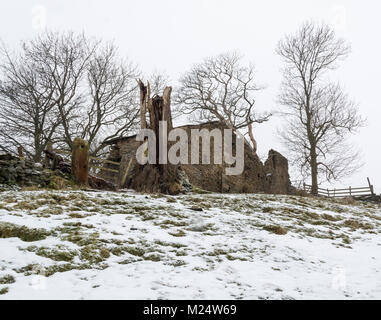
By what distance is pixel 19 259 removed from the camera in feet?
9.25

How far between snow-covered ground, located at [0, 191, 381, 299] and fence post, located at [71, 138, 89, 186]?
2642 mm

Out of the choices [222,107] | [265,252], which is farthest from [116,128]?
[265,252]

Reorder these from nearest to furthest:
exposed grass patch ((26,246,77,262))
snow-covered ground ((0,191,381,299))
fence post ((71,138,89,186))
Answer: snow-covered ground ((0,191,381,299))
exposed grass patch ((26,246,77,262))
fence post ((71,138,89,186))

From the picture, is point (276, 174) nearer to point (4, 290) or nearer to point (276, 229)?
point (276, 229)

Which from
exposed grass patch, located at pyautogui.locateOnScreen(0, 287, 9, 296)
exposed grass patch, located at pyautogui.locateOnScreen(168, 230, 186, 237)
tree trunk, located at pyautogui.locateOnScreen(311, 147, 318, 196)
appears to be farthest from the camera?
tree trunk, located at pyautogui.locateOnScreen(311, 147, 318, 196)

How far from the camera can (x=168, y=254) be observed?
3434 mm

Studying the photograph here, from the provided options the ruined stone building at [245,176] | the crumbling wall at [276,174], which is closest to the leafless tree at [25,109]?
the ruined stone building at [245,176]

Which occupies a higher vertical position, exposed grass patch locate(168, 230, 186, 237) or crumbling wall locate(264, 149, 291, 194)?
crumbling wall locate(264, 149, 291, 194)

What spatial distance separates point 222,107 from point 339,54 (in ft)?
29.8

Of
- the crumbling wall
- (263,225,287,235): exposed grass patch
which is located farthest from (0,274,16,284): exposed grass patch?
the crumbling wall

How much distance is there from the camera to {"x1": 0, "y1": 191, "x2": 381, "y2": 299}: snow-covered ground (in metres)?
2.57

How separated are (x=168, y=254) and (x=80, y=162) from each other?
5.63 metres

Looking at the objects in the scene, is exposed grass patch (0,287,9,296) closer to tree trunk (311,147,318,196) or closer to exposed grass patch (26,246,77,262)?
exposed grass patch (26,246,77,262)

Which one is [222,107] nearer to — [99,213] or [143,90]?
[143,90]
